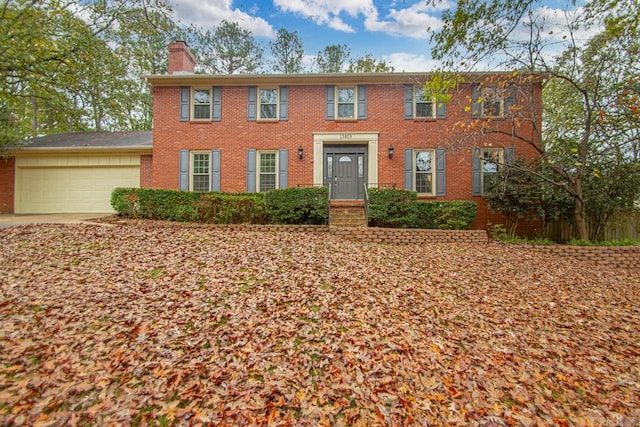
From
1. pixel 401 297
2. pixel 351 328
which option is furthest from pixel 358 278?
pixel 351 328

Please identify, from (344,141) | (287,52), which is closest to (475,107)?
(344,141)

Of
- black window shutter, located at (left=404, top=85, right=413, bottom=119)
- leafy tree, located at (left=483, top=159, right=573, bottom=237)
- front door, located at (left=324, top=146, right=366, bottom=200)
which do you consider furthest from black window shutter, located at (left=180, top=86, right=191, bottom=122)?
leafy tree, located at (left=483, top=159, right=573, bottom=237)


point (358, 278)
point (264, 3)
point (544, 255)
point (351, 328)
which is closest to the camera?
point (351, 328)

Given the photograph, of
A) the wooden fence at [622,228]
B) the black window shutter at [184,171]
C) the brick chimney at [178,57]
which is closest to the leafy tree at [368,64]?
the brick chimney at [178,57]

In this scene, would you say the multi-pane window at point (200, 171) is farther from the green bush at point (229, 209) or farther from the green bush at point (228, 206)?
the green bush at point (229, 209)

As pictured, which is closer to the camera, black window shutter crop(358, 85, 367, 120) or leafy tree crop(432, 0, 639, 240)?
leafy tree crop(432, 0, 639, 240)

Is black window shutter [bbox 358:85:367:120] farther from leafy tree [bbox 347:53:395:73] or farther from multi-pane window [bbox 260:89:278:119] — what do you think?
leafy tree [bbox 347:53:395:73]

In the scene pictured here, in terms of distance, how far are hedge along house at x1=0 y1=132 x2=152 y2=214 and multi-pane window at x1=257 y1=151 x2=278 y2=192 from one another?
168 inches

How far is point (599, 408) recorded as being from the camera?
2.21 meters

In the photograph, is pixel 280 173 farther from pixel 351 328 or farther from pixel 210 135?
pixel 351 328

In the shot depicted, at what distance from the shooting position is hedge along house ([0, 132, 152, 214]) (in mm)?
11180

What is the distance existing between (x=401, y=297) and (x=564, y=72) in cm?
963

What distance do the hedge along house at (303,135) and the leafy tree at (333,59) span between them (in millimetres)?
12759

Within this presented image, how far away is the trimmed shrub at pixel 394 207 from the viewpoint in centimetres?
835
